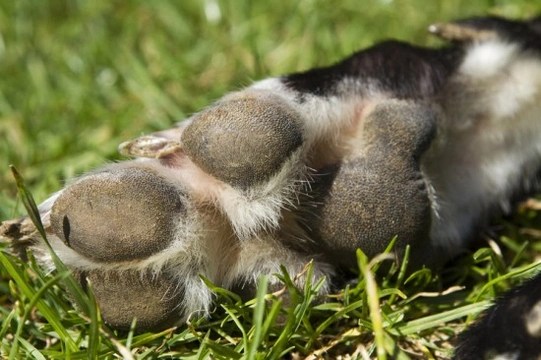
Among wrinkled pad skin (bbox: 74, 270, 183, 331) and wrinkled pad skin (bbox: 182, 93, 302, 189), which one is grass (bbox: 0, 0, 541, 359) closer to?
wrinkled pad skin (bbox: 74, 270, 183, 331)

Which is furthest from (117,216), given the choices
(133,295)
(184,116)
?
(184,116)

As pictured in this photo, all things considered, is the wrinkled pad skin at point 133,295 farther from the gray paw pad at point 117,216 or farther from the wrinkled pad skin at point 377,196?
the wrinkled pad skin at point 377,196

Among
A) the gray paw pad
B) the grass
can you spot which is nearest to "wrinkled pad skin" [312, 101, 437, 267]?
the grass

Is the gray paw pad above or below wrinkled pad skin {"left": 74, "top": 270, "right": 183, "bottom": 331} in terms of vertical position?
above

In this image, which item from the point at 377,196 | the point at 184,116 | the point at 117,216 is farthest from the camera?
the point at 184,116

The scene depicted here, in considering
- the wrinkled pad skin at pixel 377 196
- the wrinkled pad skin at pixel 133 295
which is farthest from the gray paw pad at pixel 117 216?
the wrinkled pad skin at pixel 377 196

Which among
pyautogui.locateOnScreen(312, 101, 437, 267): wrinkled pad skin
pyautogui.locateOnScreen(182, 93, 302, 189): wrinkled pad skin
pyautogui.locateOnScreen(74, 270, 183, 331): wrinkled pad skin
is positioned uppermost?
pyautogui.locateOnScreen(182, 93, 302, 189): wrinkled pad skin

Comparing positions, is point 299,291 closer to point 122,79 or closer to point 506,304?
point 506,304

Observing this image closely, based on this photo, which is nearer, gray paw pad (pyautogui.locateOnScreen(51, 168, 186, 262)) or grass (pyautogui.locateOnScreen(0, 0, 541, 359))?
gray paw pad (pyautogui.locateOnScreen(51, 168, 186, 262))

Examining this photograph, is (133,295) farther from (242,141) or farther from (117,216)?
(242,141)
